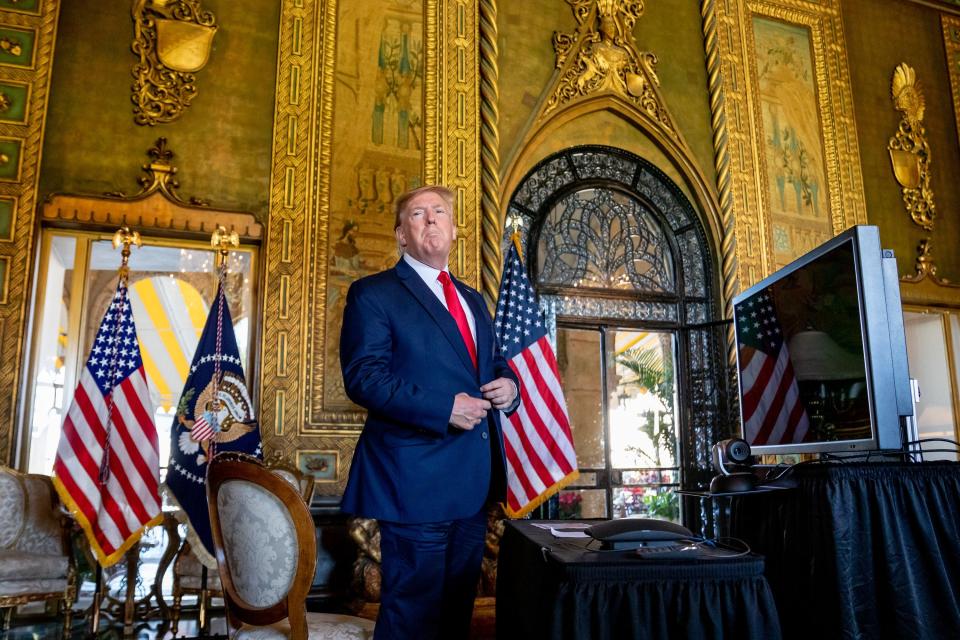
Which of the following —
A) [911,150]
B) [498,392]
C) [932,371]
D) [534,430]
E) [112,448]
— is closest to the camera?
[498,392]

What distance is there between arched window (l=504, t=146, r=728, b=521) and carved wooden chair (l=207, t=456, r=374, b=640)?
12.8 feet

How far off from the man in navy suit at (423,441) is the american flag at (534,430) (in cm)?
244

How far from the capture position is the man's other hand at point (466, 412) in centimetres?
169

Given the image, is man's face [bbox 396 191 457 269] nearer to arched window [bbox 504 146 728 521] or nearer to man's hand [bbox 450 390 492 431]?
man's hand [bbox 450 390 492 431]

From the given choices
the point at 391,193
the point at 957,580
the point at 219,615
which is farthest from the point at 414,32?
the point at 957,580

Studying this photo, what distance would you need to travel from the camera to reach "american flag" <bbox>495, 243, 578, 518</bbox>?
4371 mm

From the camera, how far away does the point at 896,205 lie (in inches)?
278

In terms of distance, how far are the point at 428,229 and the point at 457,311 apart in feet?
0.78

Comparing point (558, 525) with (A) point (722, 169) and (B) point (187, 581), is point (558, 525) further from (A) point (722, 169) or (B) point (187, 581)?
(A) point (722, 169)

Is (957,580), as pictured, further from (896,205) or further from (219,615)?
(896,205)

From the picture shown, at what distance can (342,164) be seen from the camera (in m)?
5.23

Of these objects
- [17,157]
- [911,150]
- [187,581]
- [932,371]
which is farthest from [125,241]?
[911,150]

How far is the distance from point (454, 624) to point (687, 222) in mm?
5316

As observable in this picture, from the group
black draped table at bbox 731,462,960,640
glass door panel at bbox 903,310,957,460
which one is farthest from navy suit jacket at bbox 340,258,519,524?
glass door panel at bbox 903,310,957,460
